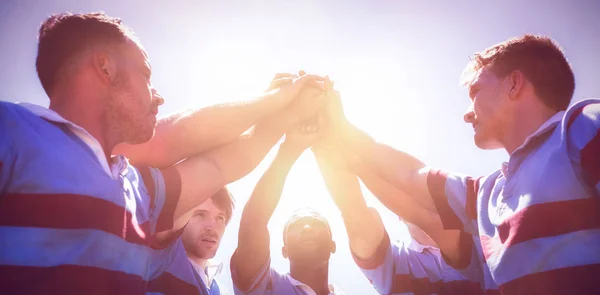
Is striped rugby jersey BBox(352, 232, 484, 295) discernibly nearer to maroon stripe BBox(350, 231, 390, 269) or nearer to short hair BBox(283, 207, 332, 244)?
maroon stripe BBox(350, 231, 390, 269)

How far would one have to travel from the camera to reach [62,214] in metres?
1.76

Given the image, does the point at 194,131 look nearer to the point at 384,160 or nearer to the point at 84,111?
the point at 84,111

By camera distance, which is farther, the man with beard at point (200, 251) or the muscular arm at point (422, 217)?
the muscular arm at point (422, 217)

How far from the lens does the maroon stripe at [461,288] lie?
14.7 ft

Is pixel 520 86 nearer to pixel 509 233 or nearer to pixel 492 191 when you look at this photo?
pixel 492 191

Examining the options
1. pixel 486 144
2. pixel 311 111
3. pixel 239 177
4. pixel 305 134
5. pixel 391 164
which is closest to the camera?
pixel 486 144

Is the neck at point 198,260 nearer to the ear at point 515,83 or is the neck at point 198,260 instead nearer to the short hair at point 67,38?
the short hair at point 67,38

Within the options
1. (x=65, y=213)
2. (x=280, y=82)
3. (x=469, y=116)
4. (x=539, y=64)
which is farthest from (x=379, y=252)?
(x=65, y=213)

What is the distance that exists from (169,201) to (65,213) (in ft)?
2.58

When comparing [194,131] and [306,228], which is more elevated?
[194,131]

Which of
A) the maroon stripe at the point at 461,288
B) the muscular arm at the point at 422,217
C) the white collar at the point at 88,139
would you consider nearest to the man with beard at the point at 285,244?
the muscular arm at the point at 422,217

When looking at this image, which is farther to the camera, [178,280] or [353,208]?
[353,208]

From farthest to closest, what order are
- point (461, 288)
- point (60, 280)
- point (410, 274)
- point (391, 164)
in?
point (410, 274), point (461, 288), point (391, 164), point (60, 280)

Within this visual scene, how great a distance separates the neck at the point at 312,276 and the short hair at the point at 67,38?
161 inches
